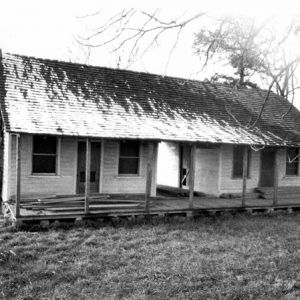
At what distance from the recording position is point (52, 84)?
1681cm

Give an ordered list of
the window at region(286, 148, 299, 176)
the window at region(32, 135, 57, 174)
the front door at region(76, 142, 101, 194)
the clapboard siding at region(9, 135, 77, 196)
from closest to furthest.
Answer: the clapboard siding at region(9, 135, 77, 196) < the window at region(32, 135, 57, 174) < the front door at region(76, 142, 101, 194) < the window at region(286, 148, 299, 176)

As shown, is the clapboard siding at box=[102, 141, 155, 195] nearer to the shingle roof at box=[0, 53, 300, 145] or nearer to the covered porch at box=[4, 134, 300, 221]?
the covered porch at box=[4, 134, 300, 221]

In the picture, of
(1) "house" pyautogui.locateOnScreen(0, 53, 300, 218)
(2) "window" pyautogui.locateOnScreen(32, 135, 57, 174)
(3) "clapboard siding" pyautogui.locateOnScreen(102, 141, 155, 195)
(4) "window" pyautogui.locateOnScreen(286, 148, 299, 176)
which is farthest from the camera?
(4) "window" pyautogui.locateOnScreen(286, 148, 299, 176)

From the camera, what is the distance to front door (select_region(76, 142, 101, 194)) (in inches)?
662

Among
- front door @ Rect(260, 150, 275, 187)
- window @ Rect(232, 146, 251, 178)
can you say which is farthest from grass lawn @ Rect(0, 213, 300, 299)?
front door @ Rect(260, 150, 275, 187)

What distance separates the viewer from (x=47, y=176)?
1584cm

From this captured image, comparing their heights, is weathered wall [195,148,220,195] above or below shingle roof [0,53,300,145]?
below

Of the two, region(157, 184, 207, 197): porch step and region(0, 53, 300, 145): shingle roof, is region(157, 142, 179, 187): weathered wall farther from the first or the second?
region(0, 53, 300, 145): shingle roof

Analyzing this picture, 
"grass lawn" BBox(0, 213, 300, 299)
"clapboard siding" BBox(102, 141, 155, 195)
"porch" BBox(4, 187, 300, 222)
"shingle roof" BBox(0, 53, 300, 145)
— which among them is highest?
"shingle roof" BBox(0, 53, 300, 145)

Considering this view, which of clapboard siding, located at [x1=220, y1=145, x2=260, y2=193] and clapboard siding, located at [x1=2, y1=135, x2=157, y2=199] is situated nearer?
clapboard siding, located at [x1=2, y1=135, x2=157, y2=199]

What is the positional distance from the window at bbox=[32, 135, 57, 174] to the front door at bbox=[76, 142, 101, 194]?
105 centimetres

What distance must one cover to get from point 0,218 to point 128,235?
4.47 metres

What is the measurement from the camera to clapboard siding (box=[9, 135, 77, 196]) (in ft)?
50.8

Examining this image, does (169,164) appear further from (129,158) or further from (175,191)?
(129,158)
